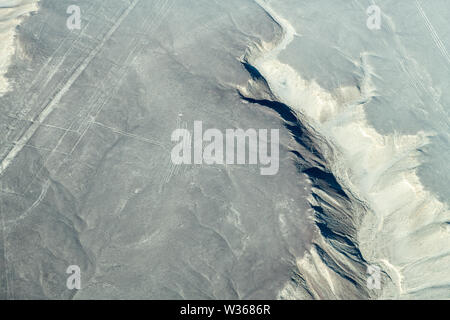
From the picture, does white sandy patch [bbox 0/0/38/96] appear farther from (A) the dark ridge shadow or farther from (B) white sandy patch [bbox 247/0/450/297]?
(B) white sandy patch [bbox 247/0/450/297]

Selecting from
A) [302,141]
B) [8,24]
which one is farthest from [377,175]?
[8,24]

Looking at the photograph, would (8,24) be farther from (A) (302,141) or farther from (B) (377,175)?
(B) (377,175)

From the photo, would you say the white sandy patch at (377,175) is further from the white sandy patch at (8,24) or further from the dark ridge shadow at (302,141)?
the white sandy patch at (8,24)

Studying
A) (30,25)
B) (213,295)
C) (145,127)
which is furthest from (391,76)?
Answer: (30,25)

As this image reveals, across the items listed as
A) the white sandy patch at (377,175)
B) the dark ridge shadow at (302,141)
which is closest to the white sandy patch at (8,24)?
the dark ridge shadow at (302,141)

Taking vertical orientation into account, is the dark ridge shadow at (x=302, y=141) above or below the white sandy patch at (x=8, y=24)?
above

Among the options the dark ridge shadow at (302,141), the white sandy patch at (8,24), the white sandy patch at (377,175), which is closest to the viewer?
the white sandy patch at (377,175)

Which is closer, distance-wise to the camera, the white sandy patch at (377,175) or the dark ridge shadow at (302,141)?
the white sandy patch at (377,175)

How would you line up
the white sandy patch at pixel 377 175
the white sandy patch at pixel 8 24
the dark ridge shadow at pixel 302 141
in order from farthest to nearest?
1. the white sandy patch at pixel 8 24
2. the dark ridge shadow at pixel 302 141
3. the white sandy patch at pixel 377 175
